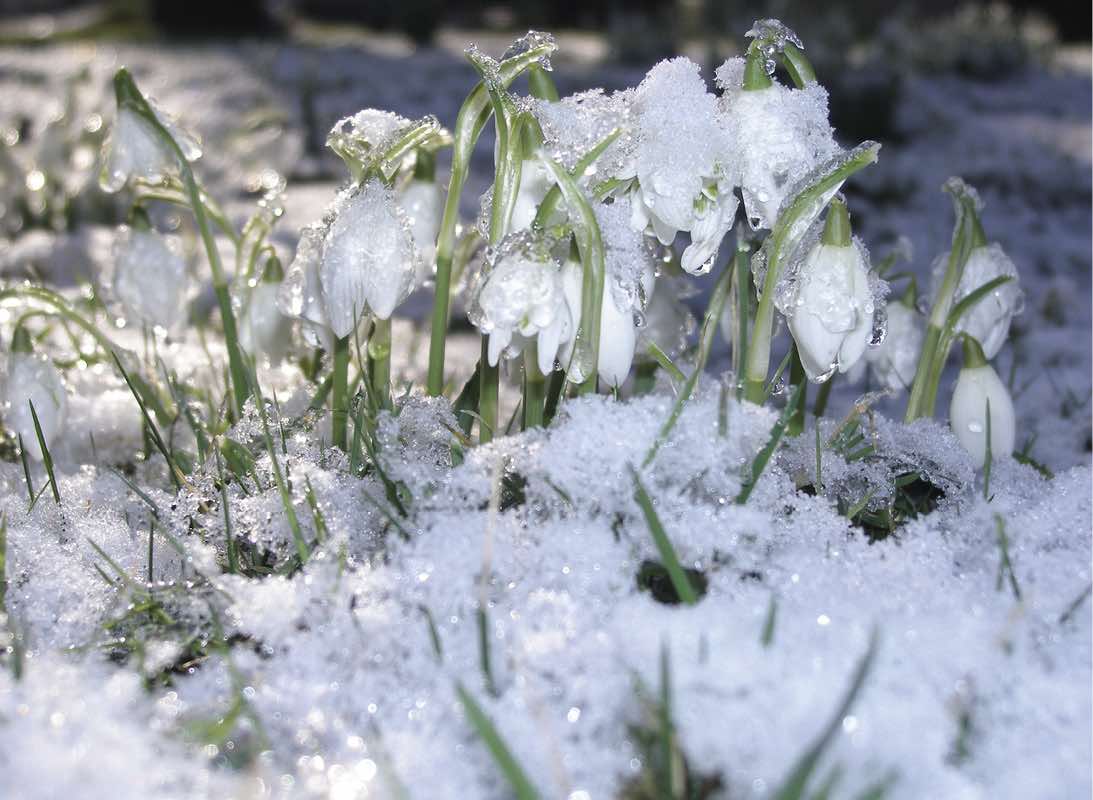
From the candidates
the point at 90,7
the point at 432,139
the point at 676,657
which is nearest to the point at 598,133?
the point at 432,139

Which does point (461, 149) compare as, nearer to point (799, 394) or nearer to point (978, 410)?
point (799, 394)

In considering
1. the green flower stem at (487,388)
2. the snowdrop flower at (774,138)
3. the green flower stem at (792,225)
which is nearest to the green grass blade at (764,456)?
the green flower stem at (792,225)

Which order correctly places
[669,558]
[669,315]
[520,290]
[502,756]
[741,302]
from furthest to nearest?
[669,315], [741,302], [520,290], [669,558], [502,756]

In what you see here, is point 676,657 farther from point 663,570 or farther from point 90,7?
point 90,7

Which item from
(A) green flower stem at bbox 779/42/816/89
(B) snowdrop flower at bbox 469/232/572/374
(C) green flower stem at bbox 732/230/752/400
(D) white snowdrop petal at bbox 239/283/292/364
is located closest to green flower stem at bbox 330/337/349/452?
(D) white snowdrop petal at bbox 239/283/292/364

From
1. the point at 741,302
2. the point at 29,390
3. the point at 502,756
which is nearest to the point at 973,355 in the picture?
the point at 741,302

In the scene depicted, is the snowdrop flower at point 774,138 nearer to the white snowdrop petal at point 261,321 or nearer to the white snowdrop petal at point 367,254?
the white snowdrop petal at point 367,254
